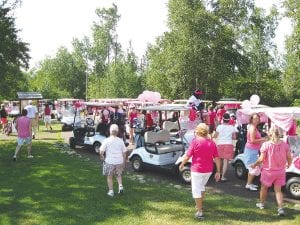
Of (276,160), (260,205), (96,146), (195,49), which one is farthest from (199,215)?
(195,49)

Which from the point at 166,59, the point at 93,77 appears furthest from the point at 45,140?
the point at 93,77

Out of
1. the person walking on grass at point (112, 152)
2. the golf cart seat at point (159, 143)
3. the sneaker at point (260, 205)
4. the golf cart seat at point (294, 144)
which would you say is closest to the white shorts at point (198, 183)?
the sneaker at point (260, 205)

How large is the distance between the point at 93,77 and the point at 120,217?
218 feet

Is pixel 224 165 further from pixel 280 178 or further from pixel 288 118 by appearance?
pixel 280 178

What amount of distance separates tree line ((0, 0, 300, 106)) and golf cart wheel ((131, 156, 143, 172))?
10609 mm

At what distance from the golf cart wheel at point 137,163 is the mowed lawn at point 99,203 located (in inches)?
19.5

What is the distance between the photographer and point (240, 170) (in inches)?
435

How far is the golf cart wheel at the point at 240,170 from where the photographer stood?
10945mm

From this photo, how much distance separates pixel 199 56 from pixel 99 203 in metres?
29.4

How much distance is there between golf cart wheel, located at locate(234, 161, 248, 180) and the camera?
35.9 ft

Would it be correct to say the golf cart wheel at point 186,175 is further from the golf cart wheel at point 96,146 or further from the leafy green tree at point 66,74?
the leafy green tree at point 66,74

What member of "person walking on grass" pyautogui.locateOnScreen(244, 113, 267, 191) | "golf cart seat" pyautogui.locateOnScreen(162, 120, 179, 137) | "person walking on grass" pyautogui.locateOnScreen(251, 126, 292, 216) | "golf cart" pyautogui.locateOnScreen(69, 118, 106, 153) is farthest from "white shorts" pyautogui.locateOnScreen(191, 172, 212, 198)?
"golf cart" pyautogui.locateOnScreen(69, 118, 106, 153)

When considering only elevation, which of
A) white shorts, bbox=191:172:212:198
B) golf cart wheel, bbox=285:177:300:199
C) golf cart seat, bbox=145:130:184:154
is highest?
golf cart seat, bbox=145:130:184:154

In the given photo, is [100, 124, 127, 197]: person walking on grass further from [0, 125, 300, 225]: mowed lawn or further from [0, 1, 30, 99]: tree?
[0, 1, 30, 99]: tree
